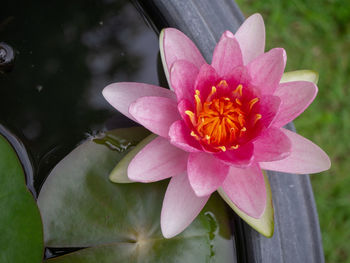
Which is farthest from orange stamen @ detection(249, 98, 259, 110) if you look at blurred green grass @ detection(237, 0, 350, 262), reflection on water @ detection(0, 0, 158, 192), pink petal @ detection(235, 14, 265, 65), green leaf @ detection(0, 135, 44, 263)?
blurred green grass @ detection(237, 0, 350, 262)

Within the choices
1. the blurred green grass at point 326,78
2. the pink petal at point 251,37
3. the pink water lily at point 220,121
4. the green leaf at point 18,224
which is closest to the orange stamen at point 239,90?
the pink water lily at point 220,121

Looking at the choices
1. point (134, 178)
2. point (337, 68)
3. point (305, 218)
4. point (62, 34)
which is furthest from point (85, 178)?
point (337, 68)

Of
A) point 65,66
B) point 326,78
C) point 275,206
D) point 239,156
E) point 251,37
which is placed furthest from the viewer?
point 326,78

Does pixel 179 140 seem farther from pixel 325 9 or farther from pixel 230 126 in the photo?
pixel 325 9

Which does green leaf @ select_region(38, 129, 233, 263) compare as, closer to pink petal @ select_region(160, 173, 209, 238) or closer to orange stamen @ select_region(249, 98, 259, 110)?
pink petal @ select_region(160, 173, 209, 238)

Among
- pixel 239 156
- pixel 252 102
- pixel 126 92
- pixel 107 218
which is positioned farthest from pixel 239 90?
pixel 107 218

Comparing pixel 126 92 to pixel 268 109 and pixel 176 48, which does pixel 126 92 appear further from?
pixel 268 109
